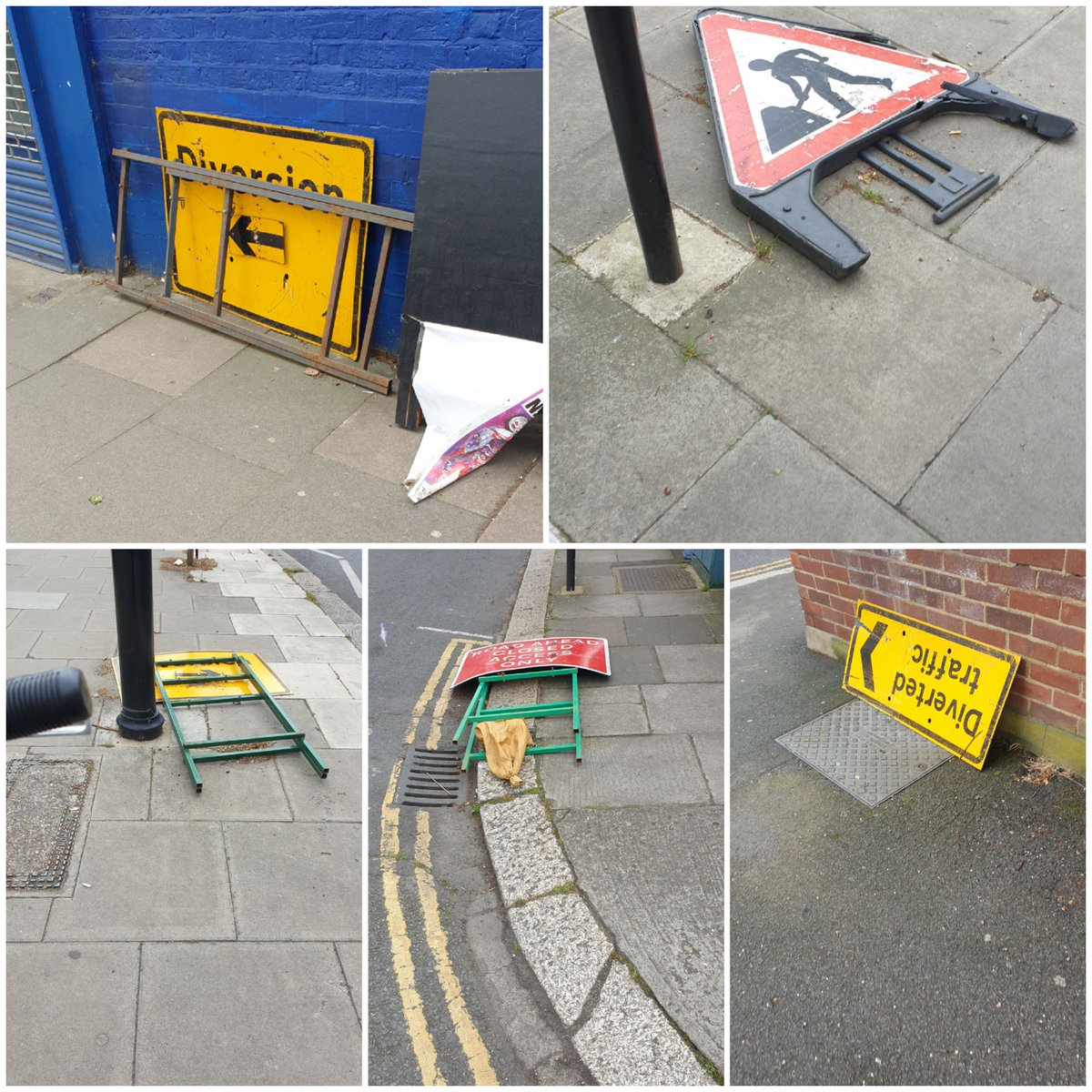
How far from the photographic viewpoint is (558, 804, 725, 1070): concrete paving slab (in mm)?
3668

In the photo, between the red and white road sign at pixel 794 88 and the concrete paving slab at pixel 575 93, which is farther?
the concrete paving slab at pixel 575 93

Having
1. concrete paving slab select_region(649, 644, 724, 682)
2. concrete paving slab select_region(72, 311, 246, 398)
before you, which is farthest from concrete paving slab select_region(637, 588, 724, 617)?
concrete paving slab select_region(72, 311, 246, 398)

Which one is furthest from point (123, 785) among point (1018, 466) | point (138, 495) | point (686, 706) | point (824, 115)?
point (824, 115)

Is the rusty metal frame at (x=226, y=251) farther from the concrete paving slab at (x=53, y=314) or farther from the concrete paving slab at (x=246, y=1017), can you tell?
the concrete paving slab at (x=246, y=1017)

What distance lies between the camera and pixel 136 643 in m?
5.21

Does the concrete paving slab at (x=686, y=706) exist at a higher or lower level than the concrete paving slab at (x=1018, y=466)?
lower

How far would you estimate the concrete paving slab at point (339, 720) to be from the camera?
5.92m

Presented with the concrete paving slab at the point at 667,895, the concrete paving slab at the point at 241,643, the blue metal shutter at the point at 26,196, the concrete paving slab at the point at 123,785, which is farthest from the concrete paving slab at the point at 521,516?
the blue metal shutter at the point at 26,196

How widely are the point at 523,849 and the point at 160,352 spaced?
4.68 metres

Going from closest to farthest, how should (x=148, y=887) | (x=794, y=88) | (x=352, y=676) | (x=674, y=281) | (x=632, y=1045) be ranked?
(x=632, y=1045) → (x=148, y=887) → (x=674, y=281) → (x=794, y=88) → (x=352, y=676)

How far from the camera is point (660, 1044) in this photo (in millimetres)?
3479

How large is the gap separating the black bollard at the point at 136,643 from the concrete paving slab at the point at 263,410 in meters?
1.00

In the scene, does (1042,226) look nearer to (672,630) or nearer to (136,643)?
(672,630)

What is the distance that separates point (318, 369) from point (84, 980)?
4119mm
